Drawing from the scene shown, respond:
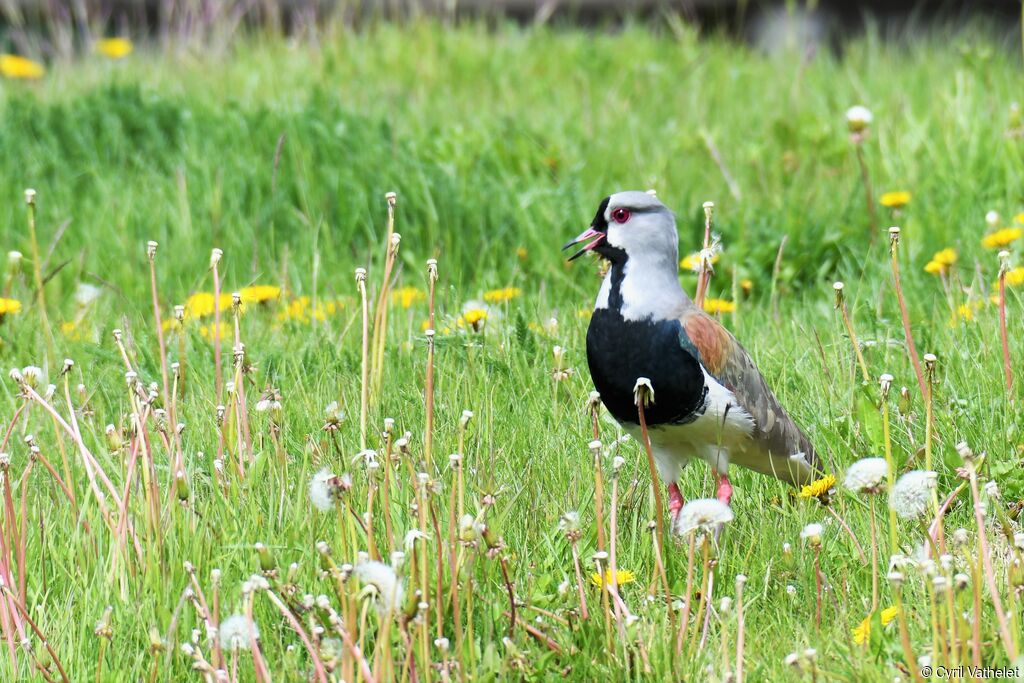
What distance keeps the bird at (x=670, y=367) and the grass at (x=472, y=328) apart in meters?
0.15

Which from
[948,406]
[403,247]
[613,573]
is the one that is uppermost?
[613,573]

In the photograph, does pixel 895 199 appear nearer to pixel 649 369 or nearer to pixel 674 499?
pixel 674 499

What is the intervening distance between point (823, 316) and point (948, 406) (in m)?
1.16

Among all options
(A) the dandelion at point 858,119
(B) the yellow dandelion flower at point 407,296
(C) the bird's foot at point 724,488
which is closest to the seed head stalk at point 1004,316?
(C) the bird's foot at point 724,488

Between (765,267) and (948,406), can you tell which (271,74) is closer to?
(765,267)

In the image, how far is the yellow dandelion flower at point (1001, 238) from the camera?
206 inches

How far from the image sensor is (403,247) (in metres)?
5.95

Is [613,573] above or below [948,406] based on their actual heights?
above

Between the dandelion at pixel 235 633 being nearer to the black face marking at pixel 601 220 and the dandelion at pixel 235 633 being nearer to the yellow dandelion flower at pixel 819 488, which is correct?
the yellow dandelion flower at pixel 819 488

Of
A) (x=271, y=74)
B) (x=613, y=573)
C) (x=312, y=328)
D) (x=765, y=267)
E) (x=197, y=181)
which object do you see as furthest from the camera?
(x=271, y=74)

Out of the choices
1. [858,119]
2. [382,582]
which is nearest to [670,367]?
[382,582]

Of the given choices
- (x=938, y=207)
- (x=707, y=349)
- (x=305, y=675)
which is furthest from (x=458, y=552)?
(x=938, y=207)

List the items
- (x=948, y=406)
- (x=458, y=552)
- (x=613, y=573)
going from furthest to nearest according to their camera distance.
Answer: (x=948, y=406), (x=458, y=552), (x=613, y=573)

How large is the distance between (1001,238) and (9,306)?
3.64m
